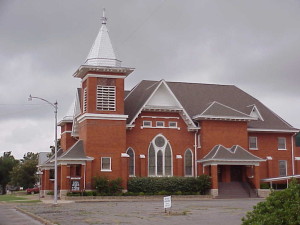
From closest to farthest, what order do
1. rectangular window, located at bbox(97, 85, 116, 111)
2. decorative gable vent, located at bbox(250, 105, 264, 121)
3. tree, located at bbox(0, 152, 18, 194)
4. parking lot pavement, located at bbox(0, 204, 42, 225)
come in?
parking lot pavement, located at bbox(0, 204, 42, 225), rectangular window, located at bbox(97, 85, 116, 111), decorative gable vent, located at bbox(250, 105, 264, 121), tree, located at bbox(0, 152, 18, 194)

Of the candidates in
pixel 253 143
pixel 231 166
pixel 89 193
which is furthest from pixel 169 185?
pixel 253 143

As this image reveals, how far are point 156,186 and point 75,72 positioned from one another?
1396 centimetres

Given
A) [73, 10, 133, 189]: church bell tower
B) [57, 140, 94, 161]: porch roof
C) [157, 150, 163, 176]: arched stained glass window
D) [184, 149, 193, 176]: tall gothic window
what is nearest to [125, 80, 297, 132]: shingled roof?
[73, 10, 133, 189]: church bell tower

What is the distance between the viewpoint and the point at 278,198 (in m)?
12.8

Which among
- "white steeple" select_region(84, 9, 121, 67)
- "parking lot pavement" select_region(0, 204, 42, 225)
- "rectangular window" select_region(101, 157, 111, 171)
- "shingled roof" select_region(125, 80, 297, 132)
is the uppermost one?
"white steeple" select_region(84, 9, 121, 67)

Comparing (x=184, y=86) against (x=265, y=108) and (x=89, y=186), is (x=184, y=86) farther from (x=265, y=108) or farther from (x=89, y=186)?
(x=89, y=186)

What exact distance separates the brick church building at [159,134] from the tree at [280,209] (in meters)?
34.4

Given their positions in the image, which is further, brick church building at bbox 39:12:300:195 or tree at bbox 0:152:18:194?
tree at bbox 0:152:18:194

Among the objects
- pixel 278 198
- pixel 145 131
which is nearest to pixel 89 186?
pixel 145 131

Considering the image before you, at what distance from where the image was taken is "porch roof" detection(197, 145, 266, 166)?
160 feet

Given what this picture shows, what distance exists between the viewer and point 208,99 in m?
Result: 57.9

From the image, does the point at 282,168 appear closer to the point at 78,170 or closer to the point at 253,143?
the point at 253,143

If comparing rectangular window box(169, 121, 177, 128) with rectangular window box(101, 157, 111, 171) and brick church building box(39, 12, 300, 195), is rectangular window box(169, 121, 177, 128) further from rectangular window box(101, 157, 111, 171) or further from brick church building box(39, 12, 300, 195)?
rectangular window box(101, 157, 111, 171)

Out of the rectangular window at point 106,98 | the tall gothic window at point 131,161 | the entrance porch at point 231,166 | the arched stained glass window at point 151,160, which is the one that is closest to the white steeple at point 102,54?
the rectangular window at point 106,98
